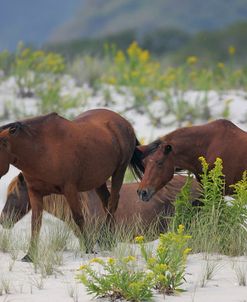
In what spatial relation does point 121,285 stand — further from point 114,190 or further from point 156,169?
point 114,190

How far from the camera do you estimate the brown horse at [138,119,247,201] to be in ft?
26.6

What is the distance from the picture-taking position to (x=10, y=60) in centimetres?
1702

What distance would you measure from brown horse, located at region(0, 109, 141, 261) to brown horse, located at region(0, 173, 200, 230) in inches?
30.5

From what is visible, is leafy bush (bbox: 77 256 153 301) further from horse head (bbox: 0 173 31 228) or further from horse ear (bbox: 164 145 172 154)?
horse head (bbox: 0 173 31 228)

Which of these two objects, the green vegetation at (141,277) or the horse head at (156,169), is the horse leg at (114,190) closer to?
the horse head at (156,169)

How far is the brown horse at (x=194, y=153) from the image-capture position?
319 inches

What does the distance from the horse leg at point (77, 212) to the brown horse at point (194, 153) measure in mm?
518

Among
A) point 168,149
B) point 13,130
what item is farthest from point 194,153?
point 13,130

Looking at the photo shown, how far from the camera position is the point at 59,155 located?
769 cm

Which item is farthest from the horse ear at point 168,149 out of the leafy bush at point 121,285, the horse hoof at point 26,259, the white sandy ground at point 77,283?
the leafy bush at point 121,285

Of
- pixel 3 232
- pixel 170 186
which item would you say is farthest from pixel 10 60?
pixel 3 232

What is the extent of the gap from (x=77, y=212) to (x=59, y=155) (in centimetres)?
48

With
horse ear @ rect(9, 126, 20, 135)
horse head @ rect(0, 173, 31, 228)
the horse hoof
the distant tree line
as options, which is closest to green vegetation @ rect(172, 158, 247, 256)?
the horse hoof

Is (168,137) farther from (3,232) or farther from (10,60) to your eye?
(10,60)
